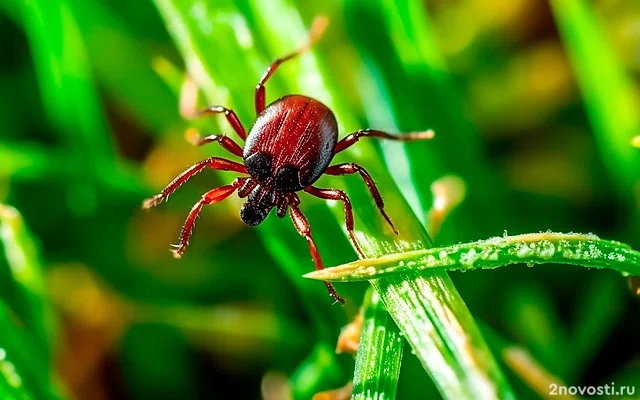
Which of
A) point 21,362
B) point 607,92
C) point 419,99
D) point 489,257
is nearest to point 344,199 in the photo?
point 489,257

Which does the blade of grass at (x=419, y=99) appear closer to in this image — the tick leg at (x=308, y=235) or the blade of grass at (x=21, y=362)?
the tick leg at (x=308, y=235)

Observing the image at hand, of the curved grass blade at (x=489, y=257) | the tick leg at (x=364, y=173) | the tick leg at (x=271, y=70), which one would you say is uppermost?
the tick leg at (x=271, y=70)

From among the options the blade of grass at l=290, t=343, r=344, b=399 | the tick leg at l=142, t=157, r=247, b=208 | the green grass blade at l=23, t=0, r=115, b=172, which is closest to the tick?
the tick leg at l=142, t=157, r=247, b=208

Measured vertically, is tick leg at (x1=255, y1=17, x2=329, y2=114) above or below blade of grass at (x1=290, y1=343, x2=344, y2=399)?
above

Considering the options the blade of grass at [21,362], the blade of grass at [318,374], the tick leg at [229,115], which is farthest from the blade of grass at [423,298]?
the blade of grass at [21,362]

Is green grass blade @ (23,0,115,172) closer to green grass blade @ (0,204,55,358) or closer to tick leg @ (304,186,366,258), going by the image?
green grass blade @ (0,204,55,358)

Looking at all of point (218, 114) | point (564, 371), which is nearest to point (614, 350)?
point (564, 371)

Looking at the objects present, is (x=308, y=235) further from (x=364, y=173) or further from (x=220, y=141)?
(x=220, y=141)
